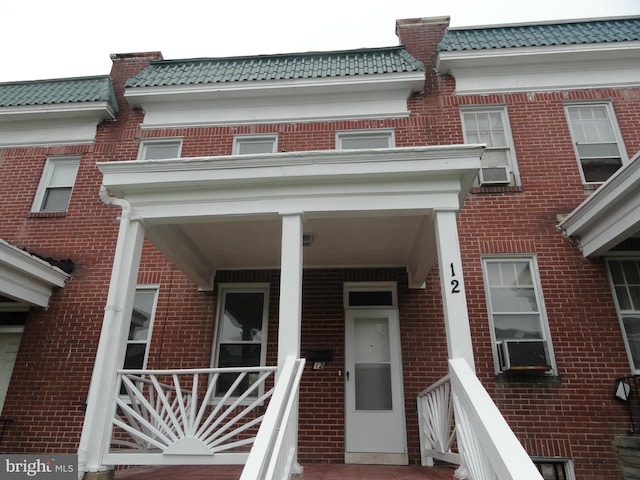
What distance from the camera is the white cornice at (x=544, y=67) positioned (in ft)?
24.1

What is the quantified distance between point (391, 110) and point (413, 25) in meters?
2.23

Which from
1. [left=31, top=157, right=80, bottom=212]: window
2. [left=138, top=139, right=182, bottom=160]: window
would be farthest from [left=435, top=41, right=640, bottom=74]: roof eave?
[left=31, top=157, right=80, bottom=212]: window

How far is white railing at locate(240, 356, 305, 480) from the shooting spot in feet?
8.09

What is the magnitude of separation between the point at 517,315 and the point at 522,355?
24.3 inches

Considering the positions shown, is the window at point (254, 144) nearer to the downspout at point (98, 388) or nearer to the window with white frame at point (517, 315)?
the downspout at point (98, 388)

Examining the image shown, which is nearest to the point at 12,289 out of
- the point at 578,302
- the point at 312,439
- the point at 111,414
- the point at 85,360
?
the point at 85,360

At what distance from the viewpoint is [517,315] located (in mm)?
6094

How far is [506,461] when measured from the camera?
2377 mm

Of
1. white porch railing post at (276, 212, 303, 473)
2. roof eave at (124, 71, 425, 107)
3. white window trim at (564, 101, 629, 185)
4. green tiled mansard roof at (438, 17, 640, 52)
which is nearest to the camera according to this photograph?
white porch railing post at (276, 212, 303, 473)

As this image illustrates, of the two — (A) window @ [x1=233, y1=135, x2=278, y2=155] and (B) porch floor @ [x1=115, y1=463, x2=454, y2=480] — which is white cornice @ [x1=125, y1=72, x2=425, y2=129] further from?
(B) porch floor @ [x1=115, y1=463, x2=454, y2=480]

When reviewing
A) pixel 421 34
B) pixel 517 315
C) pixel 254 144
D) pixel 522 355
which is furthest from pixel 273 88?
pixel 522 355

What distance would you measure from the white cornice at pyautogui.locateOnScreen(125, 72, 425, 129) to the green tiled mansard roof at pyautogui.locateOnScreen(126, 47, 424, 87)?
0.47ft

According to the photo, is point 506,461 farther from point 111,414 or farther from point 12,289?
point 12,289

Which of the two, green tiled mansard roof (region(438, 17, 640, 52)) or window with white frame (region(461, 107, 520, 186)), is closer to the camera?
window with white frame (region(461, 107, 520, 186))
